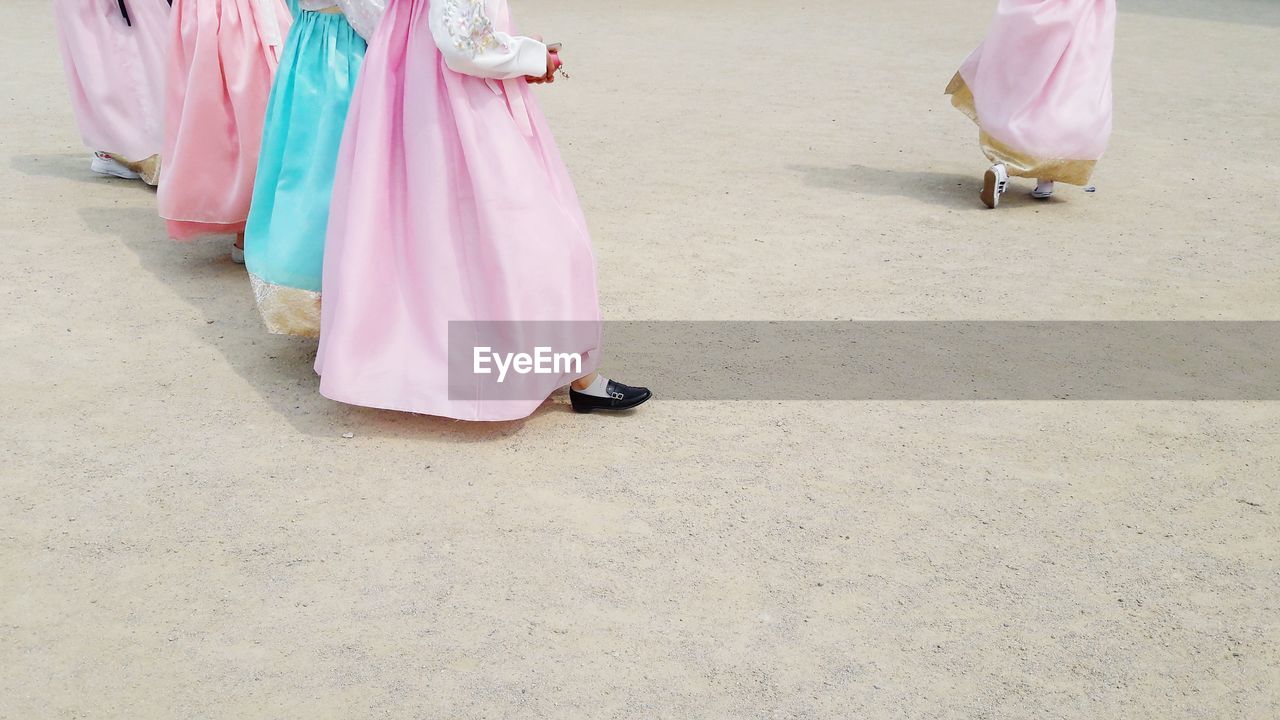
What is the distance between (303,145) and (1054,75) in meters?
3.25

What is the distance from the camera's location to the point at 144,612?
2527mm

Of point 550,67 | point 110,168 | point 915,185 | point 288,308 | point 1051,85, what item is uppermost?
point 550,67

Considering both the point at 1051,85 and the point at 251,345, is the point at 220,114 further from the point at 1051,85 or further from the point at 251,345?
the point at 1051,85

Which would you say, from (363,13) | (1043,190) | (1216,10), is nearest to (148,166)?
(363,13)

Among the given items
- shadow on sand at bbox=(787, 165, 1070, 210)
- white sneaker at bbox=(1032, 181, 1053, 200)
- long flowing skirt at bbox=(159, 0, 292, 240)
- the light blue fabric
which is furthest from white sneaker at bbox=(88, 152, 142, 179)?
white sneaker at bbox=(1032, 181, 1053, 200)

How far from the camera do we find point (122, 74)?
5.67 meters

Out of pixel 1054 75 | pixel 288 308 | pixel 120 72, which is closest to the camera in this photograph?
pixel 288 308

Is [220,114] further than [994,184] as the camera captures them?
No

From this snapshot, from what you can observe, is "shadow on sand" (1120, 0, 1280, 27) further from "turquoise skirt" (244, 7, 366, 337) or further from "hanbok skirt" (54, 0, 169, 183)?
"turquoise skirt" (244, 7, 366, 337)

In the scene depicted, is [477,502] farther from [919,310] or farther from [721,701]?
[919,310]

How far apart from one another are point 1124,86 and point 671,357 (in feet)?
17.7

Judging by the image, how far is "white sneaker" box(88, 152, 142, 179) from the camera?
582 cm

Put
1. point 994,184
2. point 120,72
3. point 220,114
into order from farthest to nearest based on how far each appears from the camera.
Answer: point 120,72
point 994,184
point 220,114

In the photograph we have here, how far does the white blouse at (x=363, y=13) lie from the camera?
3.39m
